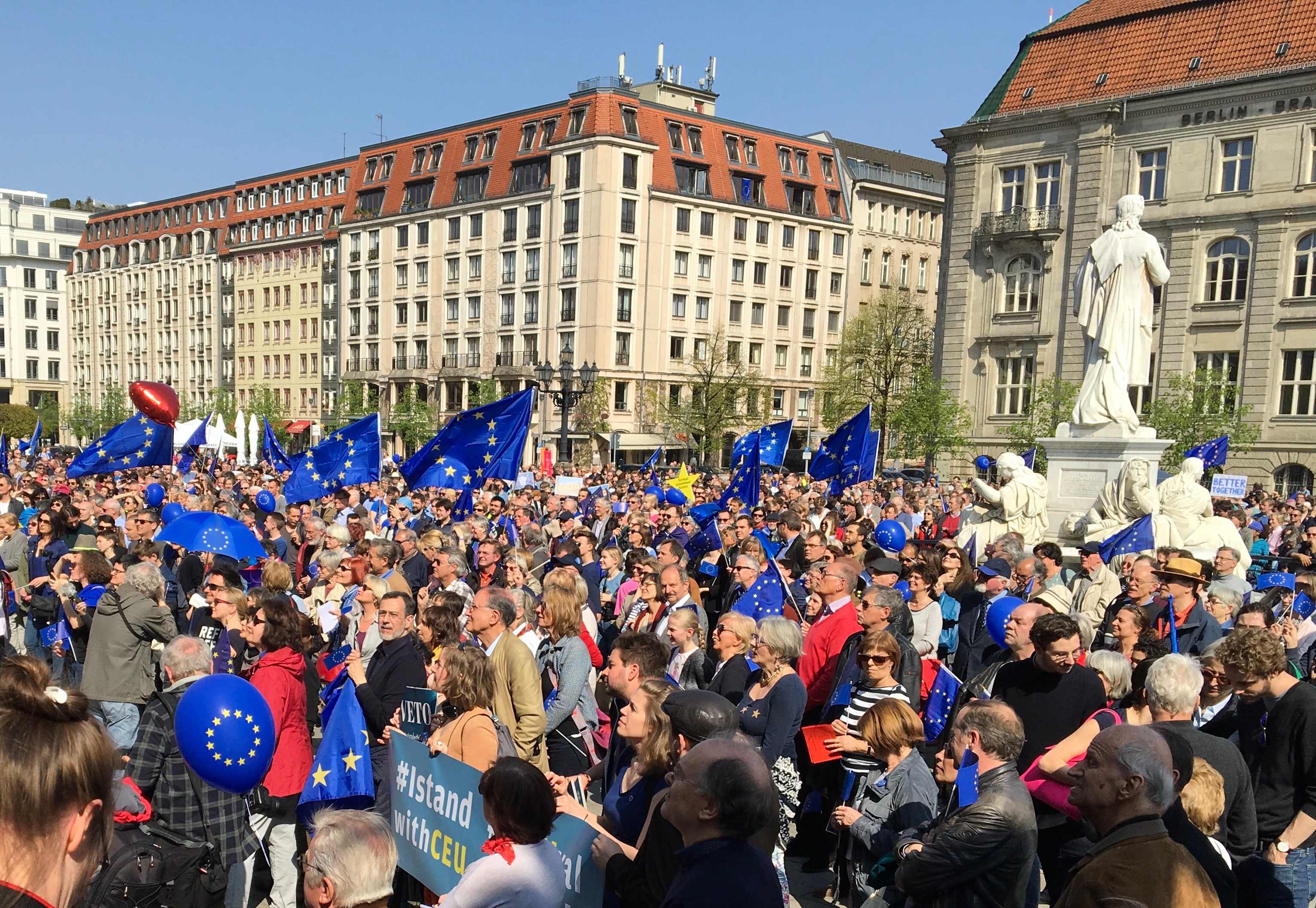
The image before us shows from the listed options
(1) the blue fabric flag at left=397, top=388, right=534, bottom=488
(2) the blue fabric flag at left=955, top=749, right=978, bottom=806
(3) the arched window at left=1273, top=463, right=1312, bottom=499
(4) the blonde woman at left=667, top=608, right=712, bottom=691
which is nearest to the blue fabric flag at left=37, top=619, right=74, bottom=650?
(1) the blue fabric flag at left=397, top=388, right=534, bottom=488

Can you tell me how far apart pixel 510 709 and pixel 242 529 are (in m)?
4.70

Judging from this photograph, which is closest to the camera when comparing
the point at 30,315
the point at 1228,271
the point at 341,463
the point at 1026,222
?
the point at 341,463

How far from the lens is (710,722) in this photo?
14.8 ft

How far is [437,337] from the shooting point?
68688 mm

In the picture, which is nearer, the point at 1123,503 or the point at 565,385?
the point at 1123,503

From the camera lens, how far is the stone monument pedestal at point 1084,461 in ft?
46.7

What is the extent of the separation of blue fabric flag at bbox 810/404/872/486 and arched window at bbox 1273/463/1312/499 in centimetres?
2261

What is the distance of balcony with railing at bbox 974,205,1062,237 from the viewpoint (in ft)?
129

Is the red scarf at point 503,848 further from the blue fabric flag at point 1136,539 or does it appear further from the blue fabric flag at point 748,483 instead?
the blue fabric flag at point 748,483

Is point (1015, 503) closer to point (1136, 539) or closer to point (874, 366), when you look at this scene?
point (1136, 539)

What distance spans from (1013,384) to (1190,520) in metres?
29.3

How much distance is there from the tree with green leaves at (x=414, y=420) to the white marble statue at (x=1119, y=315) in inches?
2047

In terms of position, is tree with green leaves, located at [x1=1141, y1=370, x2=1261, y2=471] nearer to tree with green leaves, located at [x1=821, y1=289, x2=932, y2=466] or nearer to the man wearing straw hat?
tree with green leaves, located at [x1=821, y1=289, x2=932, y2=466]

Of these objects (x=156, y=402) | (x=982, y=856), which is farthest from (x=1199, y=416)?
(x=982, y=856)
